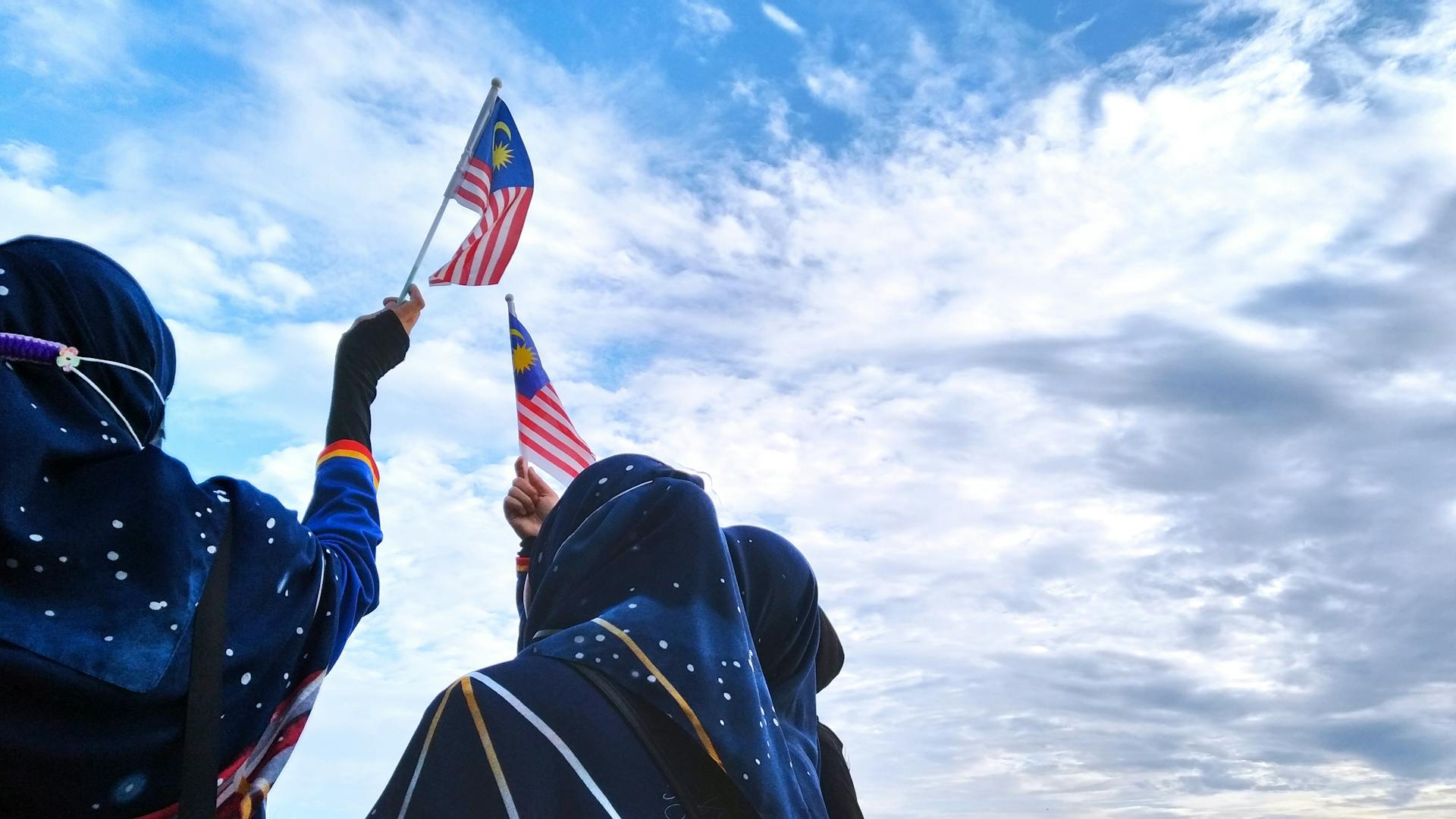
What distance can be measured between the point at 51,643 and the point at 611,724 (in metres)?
1.02

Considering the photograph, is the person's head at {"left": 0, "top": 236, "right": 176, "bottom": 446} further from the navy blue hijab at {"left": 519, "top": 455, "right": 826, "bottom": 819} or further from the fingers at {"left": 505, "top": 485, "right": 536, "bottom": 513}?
the fingers at {"left": 505, "top": 485, "right": 536, "bottom": 513}

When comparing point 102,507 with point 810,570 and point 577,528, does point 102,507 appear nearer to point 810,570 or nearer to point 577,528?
point 577,528

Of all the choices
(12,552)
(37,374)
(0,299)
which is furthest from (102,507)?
(0,299)

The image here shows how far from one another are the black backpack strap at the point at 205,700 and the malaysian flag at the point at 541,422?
357 cm

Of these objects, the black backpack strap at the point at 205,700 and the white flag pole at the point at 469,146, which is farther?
the white flag pole at the point at 469,146

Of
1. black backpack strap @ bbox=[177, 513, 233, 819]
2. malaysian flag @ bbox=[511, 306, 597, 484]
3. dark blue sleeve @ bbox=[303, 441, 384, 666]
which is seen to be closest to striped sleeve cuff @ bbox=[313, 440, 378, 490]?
dark blue sleeve @ bbox=[303, 441, 384, 666]

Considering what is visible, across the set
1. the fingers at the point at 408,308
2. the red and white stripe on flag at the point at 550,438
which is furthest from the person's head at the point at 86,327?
the red and white stripe on flag at the point at 550,438

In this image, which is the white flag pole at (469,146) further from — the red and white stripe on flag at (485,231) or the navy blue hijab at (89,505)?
the navy blue hijab at (89,505)

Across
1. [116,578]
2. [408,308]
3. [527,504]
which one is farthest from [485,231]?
[116,578]

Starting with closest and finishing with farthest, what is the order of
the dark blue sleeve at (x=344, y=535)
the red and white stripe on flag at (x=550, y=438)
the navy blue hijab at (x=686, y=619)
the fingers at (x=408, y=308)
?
the navy blue hijab at (x=686, y=619), the dark blue sleeve at (x=344, y=535), the fingers at (x=408, y=308), the red and white stripe on flag at (x=550, y=438)

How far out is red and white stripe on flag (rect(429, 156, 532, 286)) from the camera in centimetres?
605

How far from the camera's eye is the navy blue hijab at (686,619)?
87.7 inches

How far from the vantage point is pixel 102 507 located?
6.72 feet

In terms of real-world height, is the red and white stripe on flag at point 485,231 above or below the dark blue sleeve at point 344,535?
above
